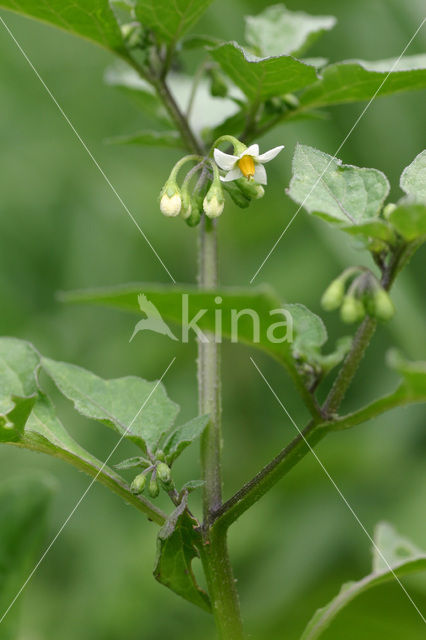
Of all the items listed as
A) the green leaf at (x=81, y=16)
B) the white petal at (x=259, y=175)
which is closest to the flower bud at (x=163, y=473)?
the white petal at (x=259, y=175)

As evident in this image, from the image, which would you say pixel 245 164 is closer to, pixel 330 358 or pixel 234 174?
pixel 234 174

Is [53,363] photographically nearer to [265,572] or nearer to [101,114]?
[265,572]

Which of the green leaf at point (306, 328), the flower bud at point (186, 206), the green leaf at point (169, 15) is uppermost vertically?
the green leaf at point (169, 15)

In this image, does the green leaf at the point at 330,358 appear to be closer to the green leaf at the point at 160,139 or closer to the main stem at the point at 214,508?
the main stem at the point at 214,508

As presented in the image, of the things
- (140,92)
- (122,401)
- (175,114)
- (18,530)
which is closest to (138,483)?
(122,401)

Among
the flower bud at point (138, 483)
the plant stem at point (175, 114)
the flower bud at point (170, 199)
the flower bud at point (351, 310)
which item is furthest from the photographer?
the plant stem at point (175, 114)

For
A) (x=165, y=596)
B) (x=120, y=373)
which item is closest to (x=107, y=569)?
(x=165, y=596)
